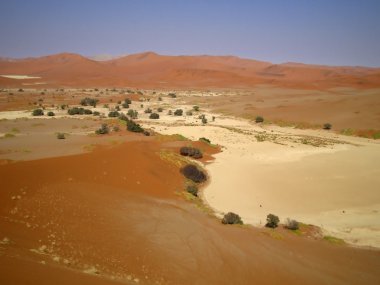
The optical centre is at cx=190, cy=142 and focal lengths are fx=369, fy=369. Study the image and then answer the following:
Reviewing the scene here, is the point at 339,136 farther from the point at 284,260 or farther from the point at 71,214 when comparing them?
the point at 71,214

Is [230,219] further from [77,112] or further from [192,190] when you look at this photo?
[77,112]

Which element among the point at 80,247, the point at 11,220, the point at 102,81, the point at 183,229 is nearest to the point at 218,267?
the point at 183,229

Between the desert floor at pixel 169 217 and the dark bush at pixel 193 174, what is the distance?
1.60 ft

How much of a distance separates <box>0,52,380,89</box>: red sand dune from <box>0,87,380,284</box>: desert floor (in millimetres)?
72254

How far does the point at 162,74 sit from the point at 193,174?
10674cm

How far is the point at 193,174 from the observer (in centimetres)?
1736

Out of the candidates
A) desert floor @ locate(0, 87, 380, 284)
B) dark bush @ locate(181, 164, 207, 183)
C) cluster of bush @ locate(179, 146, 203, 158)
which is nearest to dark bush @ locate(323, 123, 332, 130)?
desert floor @ locate(0, 87, 380, 284)

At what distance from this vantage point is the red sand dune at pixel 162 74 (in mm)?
94969

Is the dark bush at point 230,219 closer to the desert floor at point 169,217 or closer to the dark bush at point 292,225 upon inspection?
the desert floor at point 169,217

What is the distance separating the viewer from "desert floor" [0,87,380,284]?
314 inches

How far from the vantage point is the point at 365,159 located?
23328mm

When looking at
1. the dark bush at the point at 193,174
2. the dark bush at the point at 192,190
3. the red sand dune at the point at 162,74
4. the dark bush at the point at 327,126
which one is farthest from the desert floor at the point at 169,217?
the red sand dune at the point at 162,74

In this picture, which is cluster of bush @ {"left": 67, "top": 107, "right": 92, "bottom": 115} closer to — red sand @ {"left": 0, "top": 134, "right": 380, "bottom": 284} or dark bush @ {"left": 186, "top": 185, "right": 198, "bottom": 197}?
red sand @ {"left": 0, "top": 134, "right": 380, "bottom": 284}

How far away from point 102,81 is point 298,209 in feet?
284
